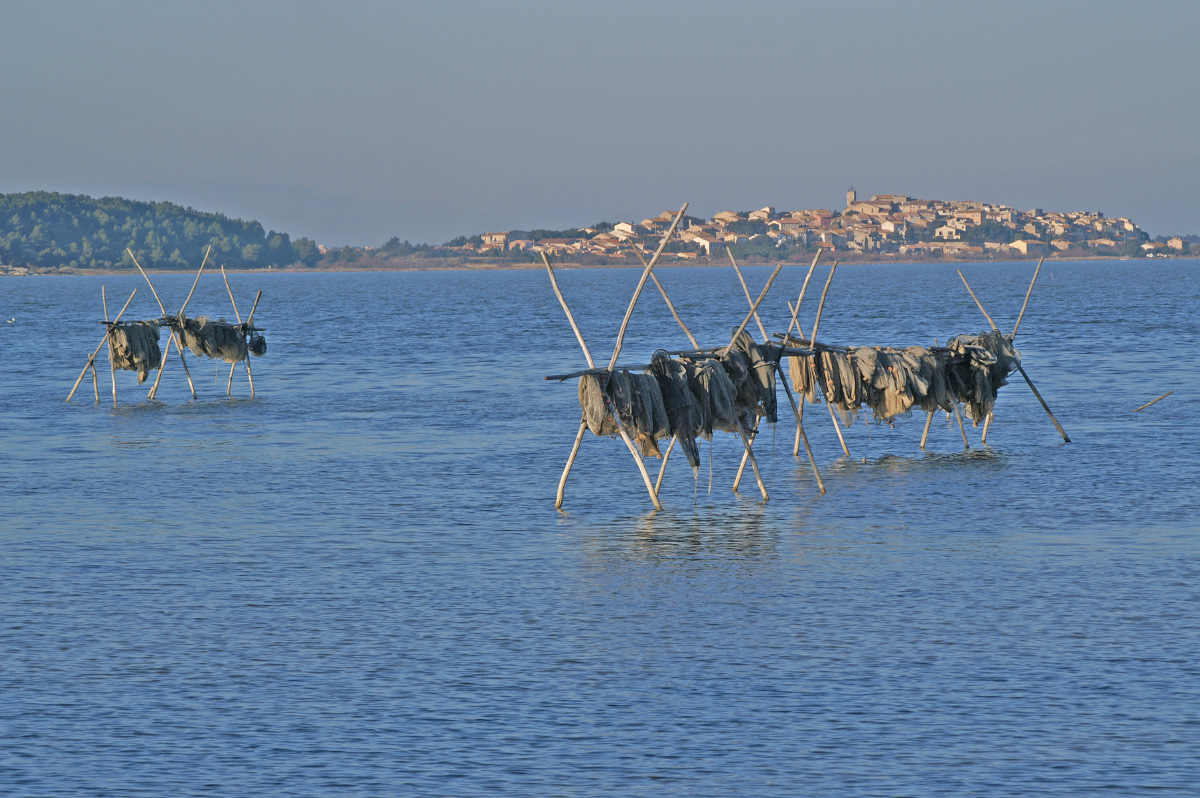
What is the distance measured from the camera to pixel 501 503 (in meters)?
19.7

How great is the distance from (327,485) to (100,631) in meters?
8.70

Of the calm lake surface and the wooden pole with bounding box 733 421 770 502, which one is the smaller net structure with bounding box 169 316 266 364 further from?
the wooden pole with bounding box 733 421 770 502

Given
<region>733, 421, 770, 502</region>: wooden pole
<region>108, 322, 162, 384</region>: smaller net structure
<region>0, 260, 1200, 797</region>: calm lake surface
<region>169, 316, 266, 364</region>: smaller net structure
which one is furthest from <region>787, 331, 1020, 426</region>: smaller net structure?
<region>108, 322, 162, 384</region>: smaller net structure

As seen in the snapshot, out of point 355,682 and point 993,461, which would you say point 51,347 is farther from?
point 355,682

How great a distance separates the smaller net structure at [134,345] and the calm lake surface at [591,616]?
491 cm

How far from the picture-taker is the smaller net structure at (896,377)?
22.5 metres

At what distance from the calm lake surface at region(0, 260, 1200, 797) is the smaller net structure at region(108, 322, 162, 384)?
193 inches

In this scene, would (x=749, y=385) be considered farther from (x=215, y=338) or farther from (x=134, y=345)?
(x=215, y=338)

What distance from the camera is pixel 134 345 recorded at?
33.4m

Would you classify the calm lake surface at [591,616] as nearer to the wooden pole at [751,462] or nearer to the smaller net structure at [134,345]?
the wooden pole at [751,462]

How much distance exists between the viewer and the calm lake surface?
9.41 m

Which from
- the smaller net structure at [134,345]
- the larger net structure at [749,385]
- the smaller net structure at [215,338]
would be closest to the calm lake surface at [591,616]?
the larger net structure at [749,385]

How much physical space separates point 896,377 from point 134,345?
19846mm

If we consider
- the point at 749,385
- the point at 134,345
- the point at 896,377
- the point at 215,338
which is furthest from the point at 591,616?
the point at 215,338
